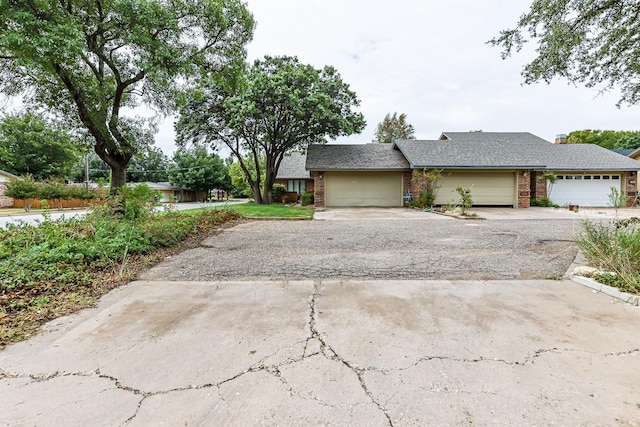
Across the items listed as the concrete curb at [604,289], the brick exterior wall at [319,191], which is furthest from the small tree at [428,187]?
the concrete curb at [604,289]

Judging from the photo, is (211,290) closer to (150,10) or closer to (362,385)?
(362,385)

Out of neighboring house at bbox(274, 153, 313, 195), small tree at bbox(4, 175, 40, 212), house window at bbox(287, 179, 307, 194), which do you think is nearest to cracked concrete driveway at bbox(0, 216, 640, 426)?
neighboring house at bbox(274, 153, 313, 195)

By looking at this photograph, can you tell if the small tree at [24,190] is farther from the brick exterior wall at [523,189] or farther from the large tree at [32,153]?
the brick exterior wall at [523,189]

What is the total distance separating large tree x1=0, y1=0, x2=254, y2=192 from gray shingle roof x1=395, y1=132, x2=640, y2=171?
35.5ft

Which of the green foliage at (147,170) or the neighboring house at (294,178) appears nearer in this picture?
the neighboring house at (294,178)

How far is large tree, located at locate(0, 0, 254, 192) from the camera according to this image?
203 inches

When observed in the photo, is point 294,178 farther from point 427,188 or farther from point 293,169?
point 427,188

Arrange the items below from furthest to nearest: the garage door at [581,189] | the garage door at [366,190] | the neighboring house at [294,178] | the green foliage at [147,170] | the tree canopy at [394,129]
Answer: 1. the green foliage at [147,170]
2. the tree canopy at [394,129]
3. the neighboring house at [294,178]
4. the garage door at [366,190]
5. the garage door at [581,189]

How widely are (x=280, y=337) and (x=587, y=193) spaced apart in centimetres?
2101

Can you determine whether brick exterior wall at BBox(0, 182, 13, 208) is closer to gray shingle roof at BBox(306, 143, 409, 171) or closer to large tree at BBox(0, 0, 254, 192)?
large tree at BBox(0, 0, 254, 192)

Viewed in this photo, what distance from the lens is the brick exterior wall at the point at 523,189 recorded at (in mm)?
15375

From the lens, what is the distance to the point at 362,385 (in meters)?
1.82

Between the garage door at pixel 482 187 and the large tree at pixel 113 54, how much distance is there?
12243mm

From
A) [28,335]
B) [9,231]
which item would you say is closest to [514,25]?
[28,335]
